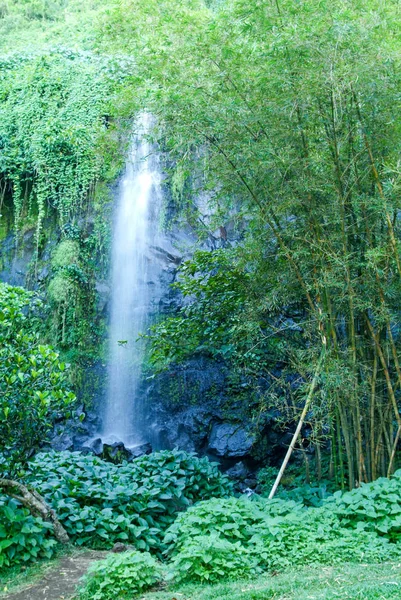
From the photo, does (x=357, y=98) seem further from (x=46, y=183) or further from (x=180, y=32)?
(x=46, y=183)

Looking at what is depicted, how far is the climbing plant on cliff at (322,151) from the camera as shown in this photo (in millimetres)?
4219

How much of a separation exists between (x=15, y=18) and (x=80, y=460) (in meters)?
14.5

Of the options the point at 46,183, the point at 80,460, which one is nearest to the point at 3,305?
the point at 80,460

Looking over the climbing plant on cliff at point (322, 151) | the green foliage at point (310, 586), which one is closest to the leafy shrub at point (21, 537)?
the green foliage at point (310, 586)

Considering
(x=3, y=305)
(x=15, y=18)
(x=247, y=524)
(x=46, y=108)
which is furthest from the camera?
(x=15, y=18)

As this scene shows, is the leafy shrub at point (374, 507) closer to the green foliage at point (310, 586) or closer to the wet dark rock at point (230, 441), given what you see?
the green foliage at point (310, 586)

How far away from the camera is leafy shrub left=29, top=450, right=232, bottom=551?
4270 mm

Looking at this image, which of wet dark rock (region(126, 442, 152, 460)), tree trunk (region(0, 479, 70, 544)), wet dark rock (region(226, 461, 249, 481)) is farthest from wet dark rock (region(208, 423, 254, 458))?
tree trunk (region(0, 479, 70, 544))

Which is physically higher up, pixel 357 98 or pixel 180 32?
pixel 180 32

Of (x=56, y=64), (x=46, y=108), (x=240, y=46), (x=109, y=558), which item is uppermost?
(x=56, y=64)

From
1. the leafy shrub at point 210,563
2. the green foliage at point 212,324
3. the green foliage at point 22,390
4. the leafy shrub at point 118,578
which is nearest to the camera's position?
the leafy shrub at point 118,578

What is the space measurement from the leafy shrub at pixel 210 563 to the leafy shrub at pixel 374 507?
2.85 feet

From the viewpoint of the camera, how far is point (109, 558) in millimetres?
3340

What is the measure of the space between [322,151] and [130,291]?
6.21 meters
